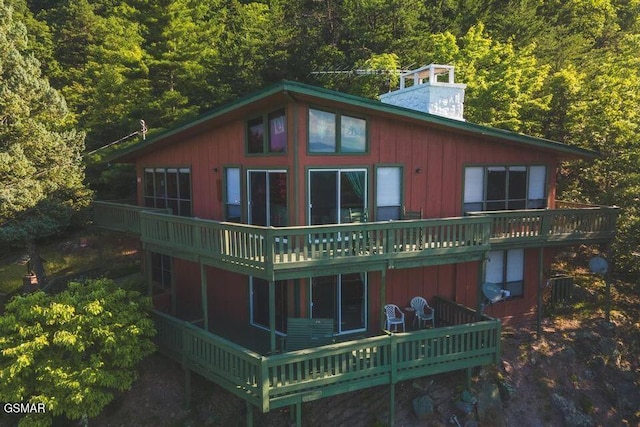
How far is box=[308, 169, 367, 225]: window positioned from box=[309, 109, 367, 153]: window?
578 mm

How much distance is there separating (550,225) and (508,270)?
6.71 ft

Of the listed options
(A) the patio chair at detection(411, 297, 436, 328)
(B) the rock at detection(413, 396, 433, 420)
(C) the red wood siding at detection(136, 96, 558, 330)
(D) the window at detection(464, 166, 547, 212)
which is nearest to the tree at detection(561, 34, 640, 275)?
(C) the red wood siding at detection(136, 96, 558, 330)

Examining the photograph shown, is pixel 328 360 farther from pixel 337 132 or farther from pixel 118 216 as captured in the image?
pixel 118 216

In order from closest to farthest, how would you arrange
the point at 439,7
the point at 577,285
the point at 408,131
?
1. the point at 408,131
2. the point at 577,285
3. the point at 439,7

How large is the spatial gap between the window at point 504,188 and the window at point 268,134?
19.1 feet

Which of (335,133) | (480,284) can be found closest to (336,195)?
(335,133)

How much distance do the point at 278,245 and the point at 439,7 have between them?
2817 centimetres

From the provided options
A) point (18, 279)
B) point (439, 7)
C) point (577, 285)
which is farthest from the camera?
point (439, 7)

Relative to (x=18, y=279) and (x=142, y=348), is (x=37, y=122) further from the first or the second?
(x=142, y=348)

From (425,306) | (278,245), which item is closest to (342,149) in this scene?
(278,245)

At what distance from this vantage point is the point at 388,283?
12344mm

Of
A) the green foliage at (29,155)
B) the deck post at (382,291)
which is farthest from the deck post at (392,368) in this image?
the green foliage at (29,155)

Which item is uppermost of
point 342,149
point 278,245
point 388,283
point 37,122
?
point 37,122

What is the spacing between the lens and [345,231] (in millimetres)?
9953
